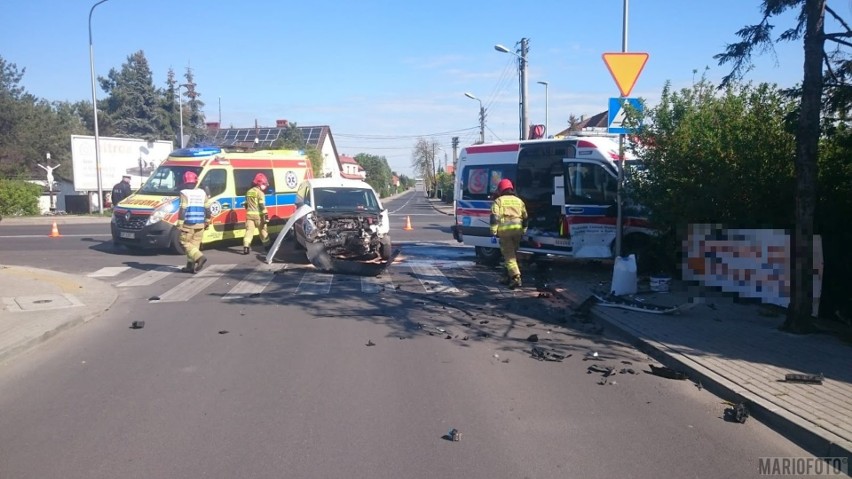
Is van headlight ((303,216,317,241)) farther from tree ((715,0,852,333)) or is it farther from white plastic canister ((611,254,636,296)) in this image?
tree ((715,0,852,333))

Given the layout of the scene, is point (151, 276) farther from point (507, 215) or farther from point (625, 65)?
point (625, 65)

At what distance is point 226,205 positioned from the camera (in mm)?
17562

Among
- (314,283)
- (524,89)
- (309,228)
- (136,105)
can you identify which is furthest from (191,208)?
(136,105)

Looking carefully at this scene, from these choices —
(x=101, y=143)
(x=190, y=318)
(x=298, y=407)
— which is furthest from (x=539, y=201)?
(x=101, y=143)

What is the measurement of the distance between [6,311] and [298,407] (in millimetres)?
5955

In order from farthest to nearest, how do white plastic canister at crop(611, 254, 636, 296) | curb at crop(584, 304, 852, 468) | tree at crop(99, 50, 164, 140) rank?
tree at crop(99, 50, 164, 140) < white plastic canister at crop(611, 254, 636, 296) < curb at crop(584, 304, 852, 468)

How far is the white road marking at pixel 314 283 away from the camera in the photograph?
12.0 m

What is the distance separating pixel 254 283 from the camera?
12.8 meters

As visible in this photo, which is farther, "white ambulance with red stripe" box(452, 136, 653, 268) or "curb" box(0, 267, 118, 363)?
"white ambulance with red stripe" box(452, 136, 653, 268)

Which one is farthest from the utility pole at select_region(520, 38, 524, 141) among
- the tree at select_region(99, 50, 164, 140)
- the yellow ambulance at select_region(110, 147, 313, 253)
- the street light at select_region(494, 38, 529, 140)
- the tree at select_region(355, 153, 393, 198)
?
the tree at select_region(355, 153, 393, 198)

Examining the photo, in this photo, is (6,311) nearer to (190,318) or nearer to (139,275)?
(190,318)

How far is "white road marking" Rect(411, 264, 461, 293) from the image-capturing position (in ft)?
40.0

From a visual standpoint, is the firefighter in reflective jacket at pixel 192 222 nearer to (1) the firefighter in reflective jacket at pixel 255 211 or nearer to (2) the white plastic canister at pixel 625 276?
(1) the firefighter in reflective jacket at pixel 255 211

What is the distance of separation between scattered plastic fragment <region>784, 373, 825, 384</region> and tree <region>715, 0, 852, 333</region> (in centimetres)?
178
